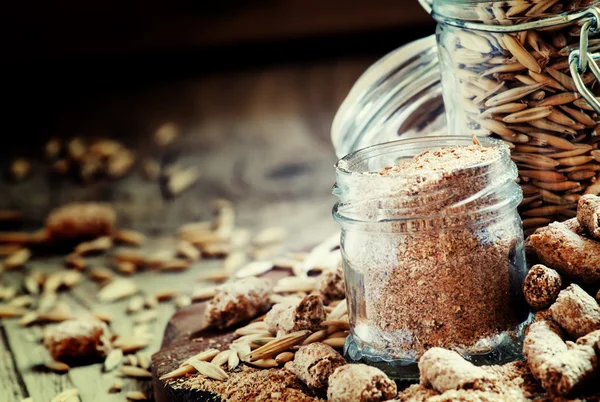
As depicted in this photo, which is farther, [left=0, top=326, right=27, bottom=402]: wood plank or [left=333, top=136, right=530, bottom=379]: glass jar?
A: [left=0, top=326, right=27, bottom=402]: wood plank

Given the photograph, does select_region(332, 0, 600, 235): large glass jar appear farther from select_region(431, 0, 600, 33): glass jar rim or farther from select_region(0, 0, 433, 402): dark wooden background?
select_region(0, 0, 433, 402): dark wooden background

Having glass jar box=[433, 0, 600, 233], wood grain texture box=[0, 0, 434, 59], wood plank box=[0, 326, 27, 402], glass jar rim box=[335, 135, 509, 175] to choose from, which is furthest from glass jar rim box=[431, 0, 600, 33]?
wood grain texture box=[0, 0, 434, 59]

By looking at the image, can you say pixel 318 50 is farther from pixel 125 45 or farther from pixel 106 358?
pixel 106 358

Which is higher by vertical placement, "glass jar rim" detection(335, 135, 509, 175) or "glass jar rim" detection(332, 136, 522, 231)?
"glass jar rim" detection(335, 135, 509, 175)

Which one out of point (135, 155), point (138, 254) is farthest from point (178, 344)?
point (135, 155)

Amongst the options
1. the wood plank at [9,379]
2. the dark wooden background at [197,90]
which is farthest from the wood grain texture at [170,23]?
the wood plank at [9,379]

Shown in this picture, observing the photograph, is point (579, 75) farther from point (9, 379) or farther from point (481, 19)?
point (9, 379)

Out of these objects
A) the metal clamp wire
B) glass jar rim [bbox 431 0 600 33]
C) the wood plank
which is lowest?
the wood plank
